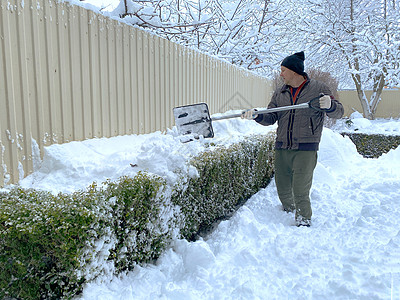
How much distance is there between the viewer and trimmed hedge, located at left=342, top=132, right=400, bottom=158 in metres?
8.72

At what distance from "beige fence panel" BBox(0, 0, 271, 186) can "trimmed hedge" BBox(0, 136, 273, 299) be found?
0.75 meters

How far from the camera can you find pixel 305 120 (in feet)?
10.7

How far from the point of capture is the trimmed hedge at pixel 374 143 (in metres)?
8.72

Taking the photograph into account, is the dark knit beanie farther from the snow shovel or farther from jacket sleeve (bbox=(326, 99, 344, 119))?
the snow shovel

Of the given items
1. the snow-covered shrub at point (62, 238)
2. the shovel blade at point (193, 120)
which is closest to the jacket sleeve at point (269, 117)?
the shovel blade at point (193, 120)

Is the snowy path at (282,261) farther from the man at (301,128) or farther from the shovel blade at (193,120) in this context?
the shovel blade at (193,120)

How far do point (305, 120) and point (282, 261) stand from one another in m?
1.53

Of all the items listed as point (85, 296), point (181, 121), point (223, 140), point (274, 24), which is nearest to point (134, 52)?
point (181, 121)

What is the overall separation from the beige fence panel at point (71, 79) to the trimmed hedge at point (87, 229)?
29.4 inches

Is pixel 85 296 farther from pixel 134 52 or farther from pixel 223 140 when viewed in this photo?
pixel 134 52

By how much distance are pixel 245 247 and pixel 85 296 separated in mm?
1365

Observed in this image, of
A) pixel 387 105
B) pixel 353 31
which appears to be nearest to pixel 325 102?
pixel 353 31

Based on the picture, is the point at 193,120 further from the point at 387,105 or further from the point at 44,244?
the point at 387,105

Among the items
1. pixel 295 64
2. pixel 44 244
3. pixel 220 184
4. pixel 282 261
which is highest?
pixel 295 64
